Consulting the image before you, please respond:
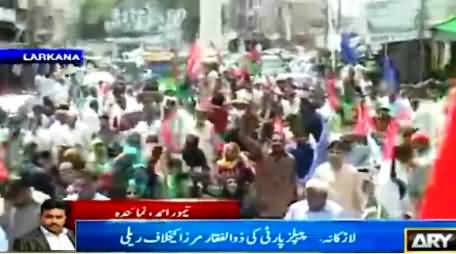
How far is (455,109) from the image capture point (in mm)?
3355

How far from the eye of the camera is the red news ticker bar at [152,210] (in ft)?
10.9

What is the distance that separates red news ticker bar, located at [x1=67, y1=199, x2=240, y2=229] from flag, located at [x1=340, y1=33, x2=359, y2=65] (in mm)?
541

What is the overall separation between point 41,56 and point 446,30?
1201 millimetres

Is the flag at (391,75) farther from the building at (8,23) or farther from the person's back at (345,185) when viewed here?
the building at (8,23)

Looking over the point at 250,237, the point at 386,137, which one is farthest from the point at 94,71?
the point at 386,137

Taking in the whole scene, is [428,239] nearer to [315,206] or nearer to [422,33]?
[315,206]

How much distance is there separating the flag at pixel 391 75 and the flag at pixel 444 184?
18cm

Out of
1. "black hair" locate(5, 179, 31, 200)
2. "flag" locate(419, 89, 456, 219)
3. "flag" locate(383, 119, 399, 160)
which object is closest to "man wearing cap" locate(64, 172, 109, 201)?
"black hair" locate(5, 179, 31, 200)

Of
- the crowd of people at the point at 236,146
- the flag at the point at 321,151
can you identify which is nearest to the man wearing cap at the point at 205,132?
the crowd of people at the point at 236,146

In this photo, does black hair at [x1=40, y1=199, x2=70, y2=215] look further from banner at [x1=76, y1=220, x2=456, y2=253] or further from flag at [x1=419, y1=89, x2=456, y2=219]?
flag at [x1=419, y1=89, x2=456, y2=219]

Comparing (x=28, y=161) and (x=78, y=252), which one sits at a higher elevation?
(x=28, y=161)

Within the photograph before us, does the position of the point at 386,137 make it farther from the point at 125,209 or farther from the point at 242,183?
the point at 125,209

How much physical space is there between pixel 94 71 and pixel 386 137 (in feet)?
2.92

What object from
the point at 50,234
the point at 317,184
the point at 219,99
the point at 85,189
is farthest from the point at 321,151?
the point at 50,234
